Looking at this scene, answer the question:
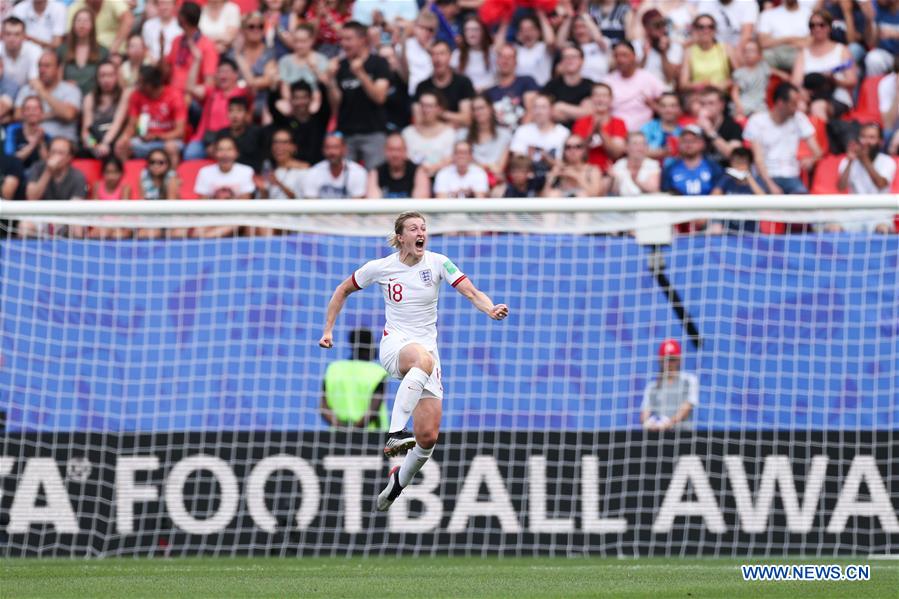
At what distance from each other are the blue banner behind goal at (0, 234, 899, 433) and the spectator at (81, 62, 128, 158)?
359cm

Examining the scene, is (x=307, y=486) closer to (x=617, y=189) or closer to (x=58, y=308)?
(x=58, y=308)

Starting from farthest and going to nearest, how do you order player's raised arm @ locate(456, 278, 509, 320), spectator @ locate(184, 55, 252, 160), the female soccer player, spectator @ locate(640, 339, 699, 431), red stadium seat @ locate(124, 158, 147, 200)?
spectator @ locate(184, 55, 252, 160) → red stadium seat @ locate(124, 158, 147, 200) → spectator @ locate(640, 339, 699, 431) → the female soccer player → player's raised arm @ locate(456, 278, 509, 320)

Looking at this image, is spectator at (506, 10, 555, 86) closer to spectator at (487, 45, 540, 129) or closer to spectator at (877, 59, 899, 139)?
spectator at (487, 45, 540, 129)

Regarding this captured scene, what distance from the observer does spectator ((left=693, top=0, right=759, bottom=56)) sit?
18.4 metres

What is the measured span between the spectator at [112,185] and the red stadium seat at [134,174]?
4 cm

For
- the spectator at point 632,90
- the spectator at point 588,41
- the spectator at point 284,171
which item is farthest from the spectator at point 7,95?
the spectator at point 632,90

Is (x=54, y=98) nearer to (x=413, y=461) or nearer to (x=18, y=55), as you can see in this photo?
(x=18, y=55)

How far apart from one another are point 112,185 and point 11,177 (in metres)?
1.35

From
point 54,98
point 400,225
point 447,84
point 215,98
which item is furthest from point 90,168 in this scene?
point 400,225

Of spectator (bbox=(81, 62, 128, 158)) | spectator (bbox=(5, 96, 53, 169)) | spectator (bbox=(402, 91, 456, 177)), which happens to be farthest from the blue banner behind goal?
spectator (bbox=(81, 62, 128, 158))

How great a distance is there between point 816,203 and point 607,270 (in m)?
2.18

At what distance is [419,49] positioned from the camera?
19.0 metres

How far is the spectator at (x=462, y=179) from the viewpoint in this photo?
17281 millimetres

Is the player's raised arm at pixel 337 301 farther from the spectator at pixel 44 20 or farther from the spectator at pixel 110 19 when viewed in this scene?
the spectator at pixel 44 20
